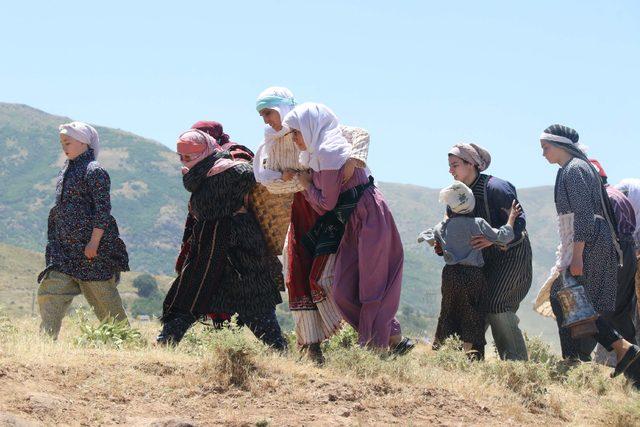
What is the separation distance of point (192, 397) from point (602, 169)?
4810mm

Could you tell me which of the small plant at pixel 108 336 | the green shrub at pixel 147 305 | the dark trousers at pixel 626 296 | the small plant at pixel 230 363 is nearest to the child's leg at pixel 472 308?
the dark trousers at pixel 626 296

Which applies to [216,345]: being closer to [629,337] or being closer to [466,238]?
[466,238]

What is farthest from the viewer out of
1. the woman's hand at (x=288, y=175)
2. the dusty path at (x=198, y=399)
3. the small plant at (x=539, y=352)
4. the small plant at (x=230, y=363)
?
the small plant at (x=539, y=352)

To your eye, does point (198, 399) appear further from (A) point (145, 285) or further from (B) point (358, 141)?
(A) point (145, 285)

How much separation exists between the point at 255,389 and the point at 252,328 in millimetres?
1721

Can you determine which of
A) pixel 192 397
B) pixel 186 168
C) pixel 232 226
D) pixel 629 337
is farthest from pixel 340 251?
pixel 629 337

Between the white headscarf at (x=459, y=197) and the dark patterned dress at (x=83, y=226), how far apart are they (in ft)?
8.80

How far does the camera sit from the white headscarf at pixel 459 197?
8641mm

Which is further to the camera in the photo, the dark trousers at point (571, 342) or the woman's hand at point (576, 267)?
the dark trousers at point (571, 342)

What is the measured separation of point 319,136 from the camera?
7.58 m

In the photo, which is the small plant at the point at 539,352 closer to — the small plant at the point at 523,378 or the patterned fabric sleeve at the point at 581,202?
the patterned fabric sleeve at the point at 581,202

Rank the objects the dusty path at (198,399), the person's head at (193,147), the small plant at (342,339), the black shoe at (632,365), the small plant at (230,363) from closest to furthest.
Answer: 1. the dusty path at (198,399)
2. the small plant at (230,363)
3. the person's head at (193,147)
4. the black shoe at (632,365)
5. the small plant at (342,339)

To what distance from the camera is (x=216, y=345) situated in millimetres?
6426

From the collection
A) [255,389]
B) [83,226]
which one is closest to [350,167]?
[255,389]
